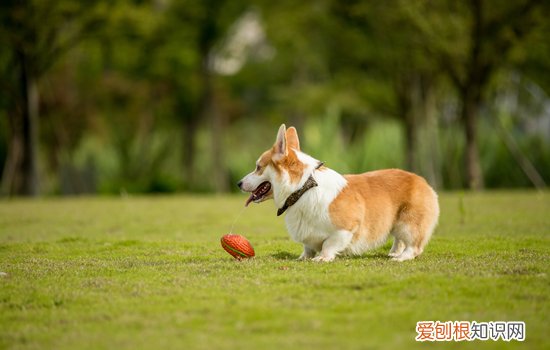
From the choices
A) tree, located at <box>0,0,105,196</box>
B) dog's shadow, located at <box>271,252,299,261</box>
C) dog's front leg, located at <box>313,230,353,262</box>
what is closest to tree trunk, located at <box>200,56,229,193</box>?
tree, located at <box>0,0,105,196</box>

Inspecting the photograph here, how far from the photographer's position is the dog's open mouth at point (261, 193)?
7.21 meters

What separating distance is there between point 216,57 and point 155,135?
4826 millimetres

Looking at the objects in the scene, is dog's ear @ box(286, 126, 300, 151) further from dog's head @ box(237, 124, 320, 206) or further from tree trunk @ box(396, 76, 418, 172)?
tree trunk @ box(396, 76, 418, 172)

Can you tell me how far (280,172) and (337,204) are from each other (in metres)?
0.64

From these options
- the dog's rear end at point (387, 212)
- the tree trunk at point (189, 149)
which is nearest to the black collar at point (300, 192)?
the dog's rear end at point (387, 212)

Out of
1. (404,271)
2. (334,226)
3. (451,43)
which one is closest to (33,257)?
(334,226)

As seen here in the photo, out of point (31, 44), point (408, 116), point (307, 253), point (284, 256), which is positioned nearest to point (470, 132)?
point (408, 116)

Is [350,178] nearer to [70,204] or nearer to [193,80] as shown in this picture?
[70,204]

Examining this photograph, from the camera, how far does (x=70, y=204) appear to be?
1758 cm

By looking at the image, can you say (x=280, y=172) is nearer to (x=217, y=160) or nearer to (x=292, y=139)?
(x=292, y=139)

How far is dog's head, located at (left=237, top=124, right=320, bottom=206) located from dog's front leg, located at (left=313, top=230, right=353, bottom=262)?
1.97 feet

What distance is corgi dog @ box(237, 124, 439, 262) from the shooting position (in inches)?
274

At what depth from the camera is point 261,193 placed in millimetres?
7250

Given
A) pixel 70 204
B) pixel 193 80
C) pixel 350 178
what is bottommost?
pixel 70 204
